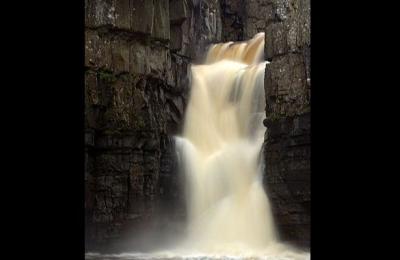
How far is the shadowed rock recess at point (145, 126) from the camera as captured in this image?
19.1 m

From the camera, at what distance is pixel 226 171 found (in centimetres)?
2095

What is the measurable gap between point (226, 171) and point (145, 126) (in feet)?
11.1

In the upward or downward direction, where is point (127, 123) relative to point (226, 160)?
upward

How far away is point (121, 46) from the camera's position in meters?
20.1

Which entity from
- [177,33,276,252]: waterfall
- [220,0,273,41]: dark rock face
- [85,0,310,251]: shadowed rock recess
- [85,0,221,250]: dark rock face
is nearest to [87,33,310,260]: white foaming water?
[177,33,276,252]: waterfall

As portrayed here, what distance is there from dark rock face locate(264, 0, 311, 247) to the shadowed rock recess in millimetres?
34

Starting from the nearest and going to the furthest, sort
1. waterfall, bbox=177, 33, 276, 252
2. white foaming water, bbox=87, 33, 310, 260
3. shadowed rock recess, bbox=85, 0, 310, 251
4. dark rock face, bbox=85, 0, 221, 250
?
1. shadowed rock recess, bbox=85, 0, 310, 251
2. dark rock face, bbox=85, 0, 221, 250
3. white foaming water, bbox=87, 33, 310, 260
4. waterfall, bbox=177, 33, 276, 252

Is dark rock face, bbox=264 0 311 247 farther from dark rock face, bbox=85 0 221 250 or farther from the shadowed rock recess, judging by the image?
dark rock face, bbox=85 0 221 250

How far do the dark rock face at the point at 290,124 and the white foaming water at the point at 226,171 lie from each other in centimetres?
64

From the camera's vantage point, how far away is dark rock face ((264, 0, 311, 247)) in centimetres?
1895
